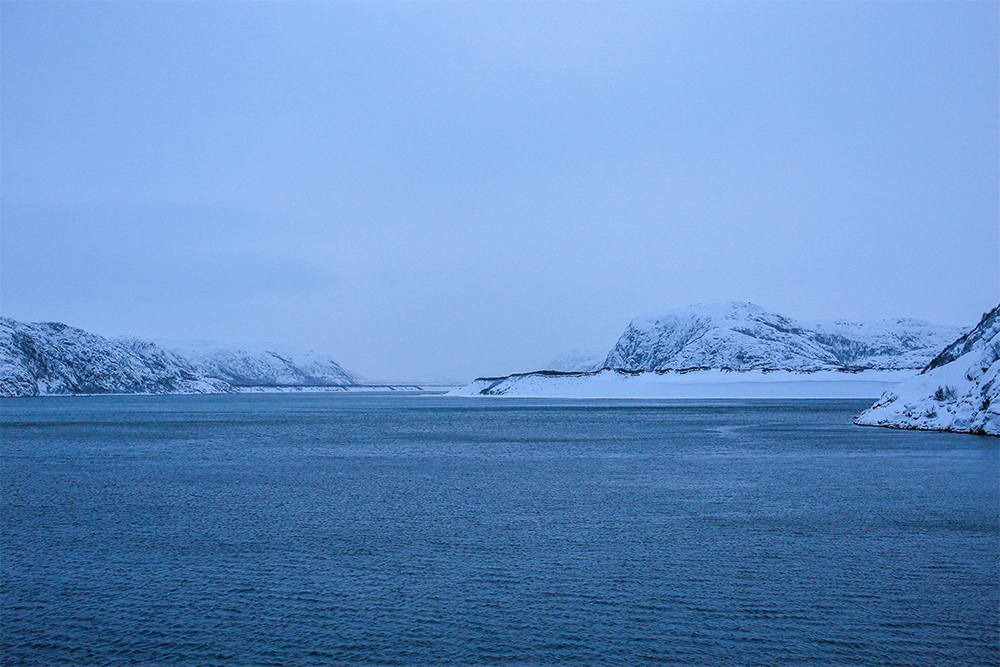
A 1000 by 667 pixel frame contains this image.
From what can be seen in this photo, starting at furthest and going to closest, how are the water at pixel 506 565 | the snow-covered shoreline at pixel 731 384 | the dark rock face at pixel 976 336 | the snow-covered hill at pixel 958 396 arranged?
the snow-covered shoreline at pixel 731 384, the dark rock face at pixel 976 336, the snow-covered hill at pixel 958 396, the water at pixel 506 565

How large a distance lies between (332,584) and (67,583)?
5.15 meters

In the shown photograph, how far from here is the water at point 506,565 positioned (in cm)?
1140

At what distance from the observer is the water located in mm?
11398

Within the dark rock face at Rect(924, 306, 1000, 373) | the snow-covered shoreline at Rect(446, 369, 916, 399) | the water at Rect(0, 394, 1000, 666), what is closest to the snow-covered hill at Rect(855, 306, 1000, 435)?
the dark rock face at Rect(924, 306, 1000, 373)

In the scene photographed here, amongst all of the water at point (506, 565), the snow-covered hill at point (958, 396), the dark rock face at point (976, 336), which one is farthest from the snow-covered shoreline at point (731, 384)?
the water at point (506, 565)

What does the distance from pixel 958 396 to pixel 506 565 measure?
49534 millimetres

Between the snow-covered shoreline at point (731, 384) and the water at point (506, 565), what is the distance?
12161cm

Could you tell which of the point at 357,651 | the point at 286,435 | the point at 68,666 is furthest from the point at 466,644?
the point at 286,435

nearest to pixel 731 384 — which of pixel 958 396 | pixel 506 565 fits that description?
pixel 958 396

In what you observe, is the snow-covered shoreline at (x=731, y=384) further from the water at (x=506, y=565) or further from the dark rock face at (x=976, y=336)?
the water at (x=506, y=565)

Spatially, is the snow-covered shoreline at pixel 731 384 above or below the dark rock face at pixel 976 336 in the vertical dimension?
below

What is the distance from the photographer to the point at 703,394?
156m

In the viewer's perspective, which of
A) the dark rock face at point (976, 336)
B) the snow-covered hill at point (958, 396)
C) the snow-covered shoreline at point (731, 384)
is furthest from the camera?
the snow-covered shoreline at point (731, 384)

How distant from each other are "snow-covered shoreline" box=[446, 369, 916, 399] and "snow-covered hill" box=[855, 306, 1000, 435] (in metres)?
81.9
